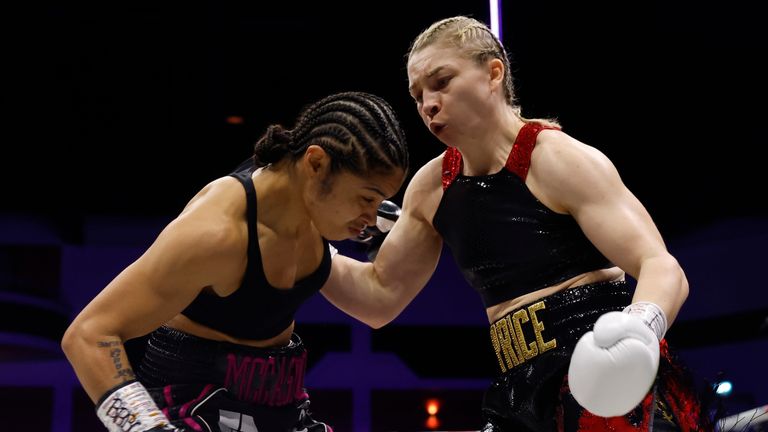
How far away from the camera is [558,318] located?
1.64m

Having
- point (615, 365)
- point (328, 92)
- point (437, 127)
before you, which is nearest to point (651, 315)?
point (615, 365)

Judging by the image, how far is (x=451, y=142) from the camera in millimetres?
1808

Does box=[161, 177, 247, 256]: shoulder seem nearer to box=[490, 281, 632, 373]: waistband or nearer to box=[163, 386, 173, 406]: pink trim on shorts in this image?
box=[163, 386, 173, 406]: pink trim on shorts

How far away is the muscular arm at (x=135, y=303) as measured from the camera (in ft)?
4.27

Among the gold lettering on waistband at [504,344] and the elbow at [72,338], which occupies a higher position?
the gold lettering on waistband at [504,344]

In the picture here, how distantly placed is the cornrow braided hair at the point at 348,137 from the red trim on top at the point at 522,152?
0.93ft

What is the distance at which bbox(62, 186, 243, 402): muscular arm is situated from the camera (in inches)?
51.3

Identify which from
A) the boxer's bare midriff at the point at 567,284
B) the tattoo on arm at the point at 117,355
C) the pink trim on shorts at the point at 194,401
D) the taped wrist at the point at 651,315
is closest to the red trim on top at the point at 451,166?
the boxer's bare midriff at the point at 567,284

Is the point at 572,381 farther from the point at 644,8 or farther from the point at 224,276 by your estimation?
the point at 644,8

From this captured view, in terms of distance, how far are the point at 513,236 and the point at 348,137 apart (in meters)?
0.41

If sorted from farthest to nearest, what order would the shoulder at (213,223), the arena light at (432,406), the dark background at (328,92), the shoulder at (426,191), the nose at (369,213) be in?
1. the arena light at (432,406)
2. the dark background at (328,92)
3. the shoulder at (426,191)
4. the nose at (369,213)
5. the shoulder at (213,223)

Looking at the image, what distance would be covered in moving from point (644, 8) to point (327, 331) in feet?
7.39

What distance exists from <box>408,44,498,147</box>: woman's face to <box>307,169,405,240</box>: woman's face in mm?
268

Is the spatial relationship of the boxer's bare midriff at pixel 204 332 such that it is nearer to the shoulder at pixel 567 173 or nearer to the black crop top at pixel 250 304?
the black crop top at pixel 250 304
